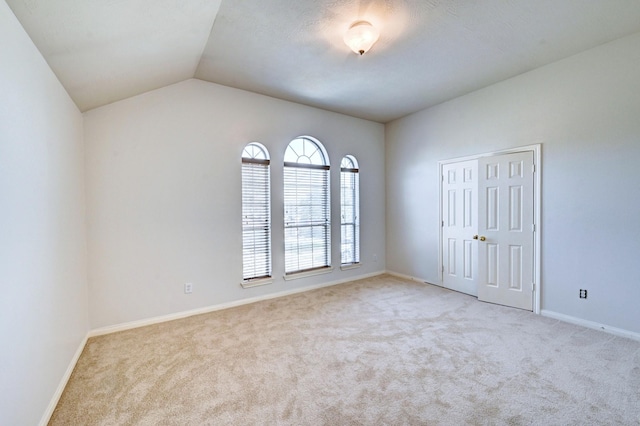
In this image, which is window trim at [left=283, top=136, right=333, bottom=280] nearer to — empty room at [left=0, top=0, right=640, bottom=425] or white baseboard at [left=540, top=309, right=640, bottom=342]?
empty room at [left=0, top=0, right=640, bottom=425]

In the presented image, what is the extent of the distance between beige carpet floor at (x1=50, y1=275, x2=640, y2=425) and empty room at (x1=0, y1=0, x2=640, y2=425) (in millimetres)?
22

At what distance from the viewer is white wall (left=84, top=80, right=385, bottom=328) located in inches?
119

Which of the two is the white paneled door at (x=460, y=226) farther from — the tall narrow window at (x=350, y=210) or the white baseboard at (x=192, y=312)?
the white baseboard at (x=192, y=312)

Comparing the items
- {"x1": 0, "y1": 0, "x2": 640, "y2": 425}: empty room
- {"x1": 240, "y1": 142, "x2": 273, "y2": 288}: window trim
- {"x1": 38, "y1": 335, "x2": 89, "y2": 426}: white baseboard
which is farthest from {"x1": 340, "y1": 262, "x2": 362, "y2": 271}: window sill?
{"x1": 38, "y1": 335, "x2": 89, "y2": 426}: white baseboard

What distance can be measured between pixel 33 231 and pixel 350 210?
13.5 ft

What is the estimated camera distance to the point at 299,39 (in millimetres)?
2639

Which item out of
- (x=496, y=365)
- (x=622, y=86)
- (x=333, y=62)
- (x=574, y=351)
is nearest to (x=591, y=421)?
(x=496, y=365)

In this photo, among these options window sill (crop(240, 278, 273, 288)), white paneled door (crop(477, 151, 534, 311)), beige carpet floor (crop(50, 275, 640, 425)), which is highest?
white paneled door (crop(477, 151, 534, 311))

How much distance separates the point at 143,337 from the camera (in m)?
2.90

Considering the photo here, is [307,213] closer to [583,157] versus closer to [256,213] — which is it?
[256,213]

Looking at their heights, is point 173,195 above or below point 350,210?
above

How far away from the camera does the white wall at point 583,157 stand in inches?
110

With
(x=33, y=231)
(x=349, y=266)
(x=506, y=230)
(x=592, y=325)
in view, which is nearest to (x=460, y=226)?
(x=506, y=230)

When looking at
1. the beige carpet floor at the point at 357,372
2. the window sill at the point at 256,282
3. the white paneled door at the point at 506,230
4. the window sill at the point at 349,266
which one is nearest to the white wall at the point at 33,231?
the beige carpet floor at the point at 357,372
